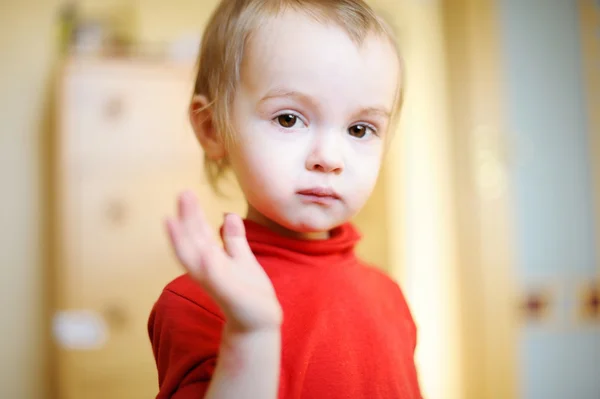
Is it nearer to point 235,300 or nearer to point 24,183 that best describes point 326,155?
point 235,300

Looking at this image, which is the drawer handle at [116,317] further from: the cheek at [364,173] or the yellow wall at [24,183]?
the cheek at [364,173]

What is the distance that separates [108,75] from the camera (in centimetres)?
176

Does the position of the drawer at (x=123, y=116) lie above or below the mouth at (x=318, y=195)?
above

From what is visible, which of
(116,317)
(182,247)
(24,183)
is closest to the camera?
(182,247)

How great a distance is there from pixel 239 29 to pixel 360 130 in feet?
0.54

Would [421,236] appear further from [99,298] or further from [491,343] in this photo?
[99,298]

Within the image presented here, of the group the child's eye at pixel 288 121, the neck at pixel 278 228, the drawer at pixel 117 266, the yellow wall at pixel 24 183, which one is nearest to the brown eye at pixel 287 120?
the child's eye at pixel 288 121

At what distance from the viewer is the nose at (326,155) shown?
1.77 feet

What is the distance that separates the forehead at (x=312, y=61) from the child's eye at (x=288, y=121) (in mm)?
29

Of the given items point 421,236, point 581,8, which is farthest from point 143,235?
point 581,8

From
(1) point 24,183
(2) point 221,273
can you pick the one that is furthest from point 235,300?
(1) point 24,183

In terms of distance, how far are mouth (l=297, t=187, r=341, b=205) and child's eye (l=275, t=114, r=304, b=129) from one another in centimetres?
7

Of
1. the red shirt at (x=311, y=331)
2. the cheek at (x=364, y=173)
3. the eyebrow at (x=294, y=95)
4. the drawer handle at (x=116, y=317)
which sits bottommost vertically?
the drawer handle at (x=116, y=317)

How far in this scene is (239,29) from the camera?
581 millimetres
